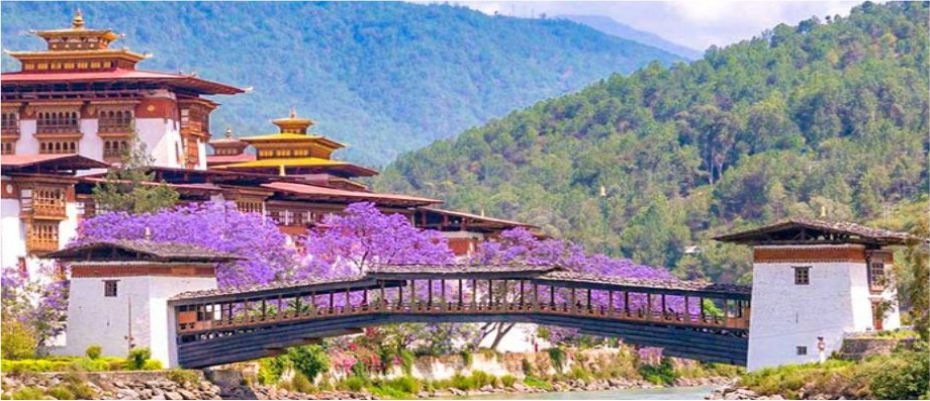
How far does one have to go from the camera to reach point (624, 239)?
13988 cm

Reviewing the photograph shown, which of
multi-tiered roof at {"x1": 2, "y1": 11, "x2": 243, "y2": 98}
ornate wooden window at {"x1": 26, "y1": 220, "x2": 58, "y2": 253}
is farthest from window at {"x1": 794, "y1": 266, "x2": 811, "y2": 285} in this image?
multi-tiered roof at {"x1": 2, "y1": 11, "x2": 243, "y2": 98}

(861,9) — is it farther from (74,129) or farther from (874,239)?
(874,239)

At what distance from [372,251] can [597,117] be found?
3911 inches

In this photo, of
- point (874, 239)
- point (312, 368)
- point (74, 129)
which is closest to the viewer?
point (874, 239)

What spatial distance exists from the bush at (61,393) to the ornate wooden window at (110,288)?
22.4ft

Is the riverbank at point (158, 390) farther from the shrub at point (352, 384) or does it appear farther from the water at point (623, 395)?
the shrub at point (352, 384)

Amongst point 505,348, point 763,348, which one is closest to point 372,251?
point 505,348

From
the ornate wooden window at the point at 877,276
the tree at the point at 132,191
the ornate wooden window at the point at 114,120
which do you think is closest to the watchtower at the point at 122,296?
the tree at the point at 132,191

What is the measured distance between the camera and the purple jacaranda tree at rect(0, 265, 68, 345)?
69.1 metres

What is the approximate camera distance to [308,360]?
74062 mm

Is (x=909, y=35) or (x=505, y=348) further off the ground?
(x=909, y=35)

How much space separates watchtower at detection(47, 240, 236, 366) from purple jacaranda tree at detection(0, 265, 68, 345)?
1.57 m

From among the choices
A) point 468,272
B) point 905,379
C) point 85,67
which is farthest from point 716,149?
point 905,379

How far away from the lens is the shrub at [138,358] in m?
64.9
